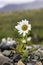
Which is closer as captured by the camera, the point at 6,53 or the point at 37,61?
the point at 37,61

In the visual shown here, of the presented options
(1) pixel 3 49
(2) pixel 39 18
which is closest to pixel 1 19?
(2) pixel 39 18

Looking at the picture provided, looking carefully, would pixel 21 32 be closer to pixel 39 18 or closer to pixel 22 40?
pixel 22 40

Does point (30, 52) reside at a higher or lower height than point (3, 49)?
lower

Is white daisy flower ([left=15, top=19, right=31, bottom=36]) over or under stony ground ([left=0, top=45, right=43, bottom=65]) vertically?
over

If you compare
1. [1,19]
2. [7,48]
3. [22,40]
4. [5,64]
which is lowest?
[5,64]

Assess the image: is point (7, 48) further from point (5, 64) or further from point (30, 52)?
point (5, 64)

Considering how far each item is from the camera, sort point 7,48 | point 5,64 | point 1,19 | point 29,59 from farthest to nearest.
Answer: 1. point 1,19
2. point 7,48
3. point 29,59
4. point 5,64

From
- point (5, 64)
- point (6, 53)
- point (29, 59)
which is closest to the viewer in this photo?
point (5, 64)

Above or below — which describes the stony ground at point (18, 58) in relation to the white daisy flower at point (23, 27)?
below

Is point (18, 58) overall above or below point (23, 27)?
below

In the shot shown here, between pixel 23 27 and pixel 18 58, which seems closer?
pixel 23 27
